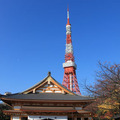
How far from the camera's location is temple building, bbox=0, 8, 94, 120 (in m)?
13.4

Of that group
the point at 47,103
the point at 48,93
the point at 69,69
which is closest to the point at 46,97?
the point at 47,103

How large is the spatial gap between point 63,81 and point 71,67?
19.6 feet

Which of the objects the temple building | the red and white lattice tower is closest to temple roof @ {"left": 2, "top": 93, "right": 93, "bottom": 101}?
the temple building

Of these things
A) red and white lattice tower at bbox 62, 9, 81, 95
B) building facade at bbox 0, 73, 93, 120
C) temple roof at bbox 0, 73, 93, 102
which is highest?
red and white lattice tower at bbox 62, 9, 81, 95

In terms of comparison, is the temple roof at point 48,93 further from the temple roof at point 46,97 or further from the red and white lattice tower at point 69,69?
the red and white lattice tower at point 69,69

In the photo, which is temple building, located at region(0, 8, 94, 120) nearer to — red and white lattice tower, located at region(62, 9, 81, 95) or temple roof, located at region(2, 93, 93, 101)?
temple roof, located at region(2, 93, 93, 101)

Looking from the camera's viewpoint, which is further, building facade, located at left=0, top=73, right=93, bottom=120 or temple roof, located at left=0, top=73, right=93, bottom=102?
temple roof, located at left=0, top=73, right=93, bottom=102

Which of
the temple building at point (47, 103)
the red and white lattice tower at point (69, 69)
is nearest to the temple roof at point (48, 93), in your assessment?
the temple building at point (47, 103)

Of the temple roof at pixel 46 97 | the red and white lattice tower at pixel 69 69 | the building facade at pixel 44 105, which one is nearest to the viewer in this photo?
the building facade at pixel 44 105

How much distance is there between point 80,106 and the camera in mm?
14625

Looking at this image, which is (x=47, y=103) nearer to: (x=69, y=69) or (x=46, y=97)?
(x=46, y=97)

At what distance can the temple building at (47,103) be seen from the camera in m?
13.4

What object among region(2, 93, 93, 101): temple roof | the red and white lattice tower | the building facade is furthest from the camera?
the red and white lattice tower

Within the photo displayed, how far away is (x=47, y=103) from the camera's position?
1431 cm
